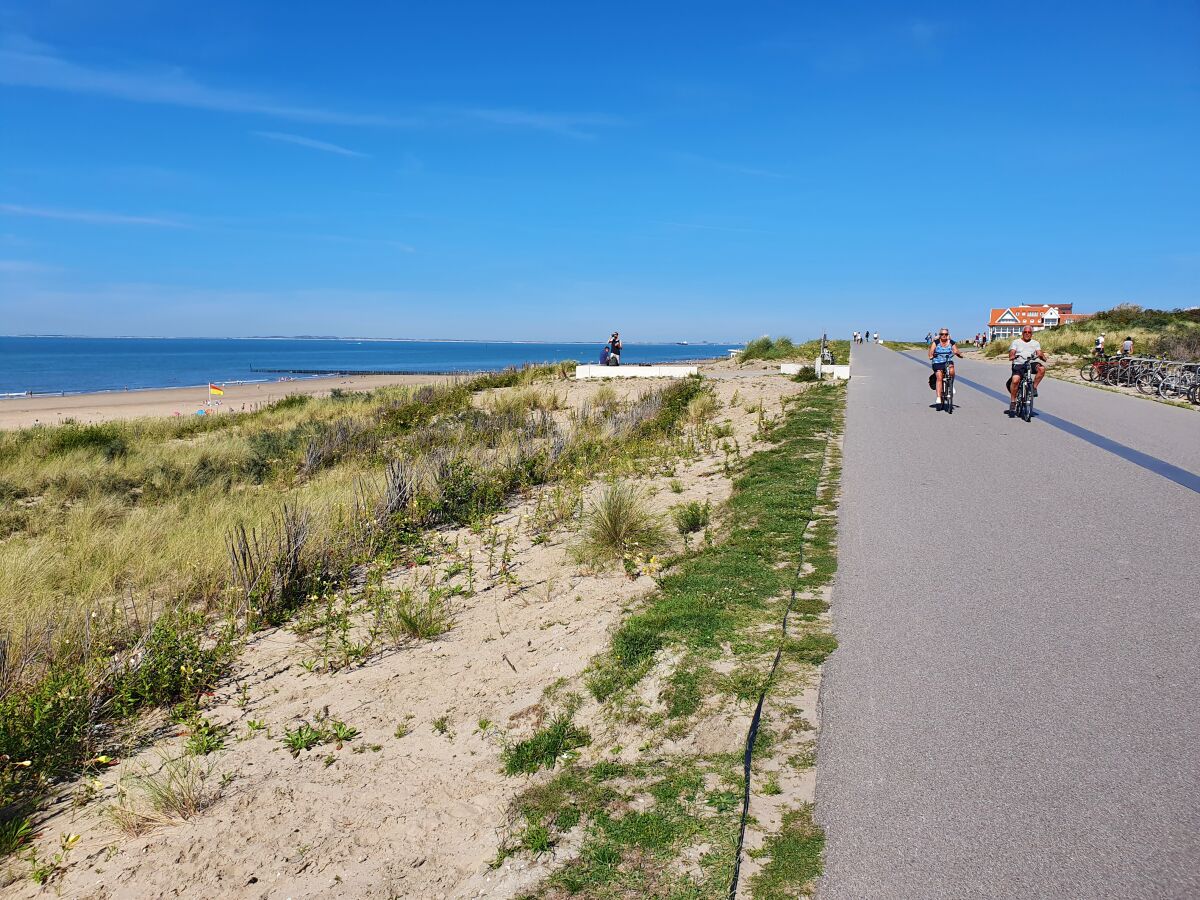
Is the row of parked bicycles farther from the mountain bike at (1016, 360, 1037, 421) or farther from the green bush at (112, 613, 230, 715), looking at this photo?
the green bush at (112, 613, 230, 715)

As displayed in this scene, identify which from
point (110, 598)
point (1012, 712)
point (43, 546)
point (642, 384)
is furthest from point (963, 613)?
point (642, 384)

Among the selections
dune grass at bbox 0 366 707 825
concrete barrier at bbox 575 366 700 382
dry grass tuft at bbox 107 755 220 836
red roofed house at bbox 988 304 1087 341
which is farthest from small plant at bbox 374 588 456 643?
red roofed house at bbox 988 304 1087 341

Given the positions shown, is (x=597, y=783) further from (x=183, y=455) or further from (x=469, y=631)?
(x=183, y=455)

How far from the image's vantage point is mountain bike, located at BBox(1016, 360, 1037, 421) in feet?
44.7

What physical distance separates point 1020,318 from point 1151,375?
6213 centimetres

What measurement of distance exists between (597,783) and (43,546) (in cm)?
710

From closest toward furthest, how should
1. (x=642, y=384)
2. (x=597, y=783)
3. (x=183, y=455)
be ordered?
Result: 1. (x=597, y=783)
2. (x=183, y=455)
3. (x=642, y=384)

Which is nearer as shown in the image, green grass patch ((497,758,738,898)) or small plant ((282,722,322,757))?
green grass patch ((497,758,738,898))

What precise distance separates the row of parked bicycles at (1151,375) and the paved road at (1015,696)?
48.7ft

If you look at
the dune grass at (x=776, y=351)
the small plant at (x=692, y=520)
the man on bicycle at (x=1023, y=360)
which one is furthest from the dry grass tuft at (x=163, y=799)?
the dune grass at (x=776, y=351)

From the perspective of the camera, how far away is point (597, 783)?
132 inches

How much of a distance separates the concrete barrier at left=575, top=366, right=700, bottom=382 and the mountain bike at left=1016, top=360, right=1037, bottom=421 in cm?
1343

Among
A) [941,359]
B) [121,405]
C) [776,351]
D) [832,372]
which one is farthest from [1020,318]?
[121,405]

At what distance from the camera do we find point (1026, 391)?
1364 cm
